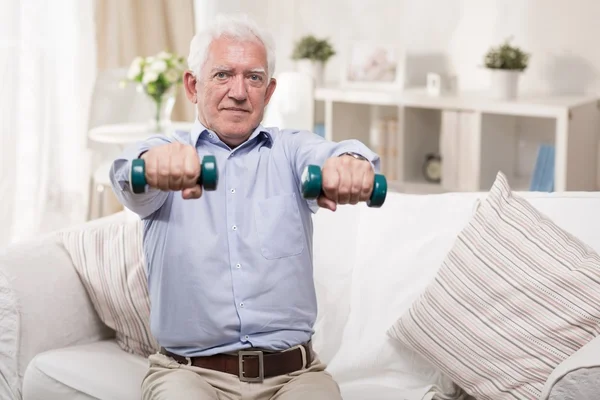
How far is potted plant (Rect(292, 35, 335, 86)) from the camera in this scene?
5113 millimetres

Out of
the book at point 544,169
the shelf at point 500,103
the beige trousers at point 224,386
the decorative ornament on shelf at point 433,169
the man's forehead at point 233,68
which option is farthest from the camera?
the decorative ornament on shelf at point 433,169

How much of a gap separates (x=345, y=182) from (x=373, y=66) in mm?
3607

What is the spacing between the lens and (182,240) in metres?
1.94

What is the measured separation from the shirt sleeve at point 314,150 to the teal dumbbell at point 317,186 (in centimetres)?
18

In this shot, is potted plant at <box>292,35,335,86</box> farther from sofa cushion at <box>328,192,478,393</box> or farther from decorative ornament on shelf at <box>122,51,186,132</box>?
sofa cushion at <box>328,192,478,393</box>

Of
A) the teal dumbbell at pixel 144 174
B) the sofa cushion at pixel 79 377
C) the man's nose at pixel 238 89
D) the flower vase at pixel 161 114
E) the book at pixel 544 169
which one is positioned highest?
the man's nose at pixel 238 89

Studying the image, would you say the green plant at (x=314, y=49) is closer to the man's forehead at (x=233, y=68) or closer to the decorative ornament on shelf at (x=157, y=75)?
the decorative ornament on shelf at (x=157, y=75)

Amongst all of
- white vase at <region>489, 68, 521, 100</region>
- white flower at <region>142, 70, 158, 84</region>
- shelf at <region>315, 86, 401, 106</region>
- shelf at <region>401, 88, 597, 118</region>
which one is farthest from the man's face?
shelf at <region>315, 86, 401, 106</region>

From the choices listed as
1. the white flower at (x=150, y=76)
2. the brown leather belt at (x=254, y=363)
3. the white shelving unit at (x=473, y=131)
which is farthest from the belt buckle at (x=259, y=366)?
the white shelving unit at (x=473, y=131)

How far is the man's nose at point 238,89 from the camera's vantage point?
1.93 meters

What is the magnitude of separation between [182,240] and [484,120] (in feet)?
9.83

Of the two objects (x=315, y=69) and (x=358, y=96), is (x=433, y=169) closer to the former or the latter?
(x=358, y=96)

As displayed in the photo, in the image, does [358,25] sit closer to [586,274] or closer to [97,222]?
[97,222]

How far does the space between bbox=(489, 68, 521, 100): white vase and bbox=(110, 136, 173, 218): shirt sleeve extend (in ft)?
Result: 9.45
